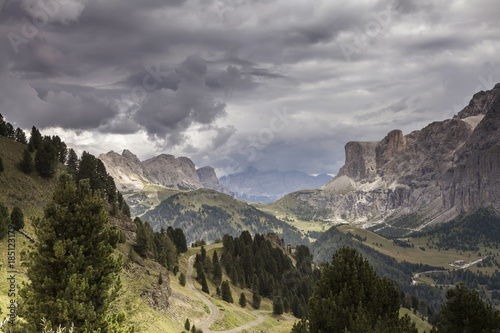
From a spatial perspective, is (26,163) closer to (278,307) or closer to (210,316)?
(210,316)

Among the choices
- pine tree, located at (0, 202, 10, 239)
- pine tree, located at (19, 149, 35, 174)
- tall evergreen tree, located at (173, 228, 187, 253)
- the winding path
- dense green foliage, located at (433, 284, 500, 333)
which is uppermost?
pine tree, located at (19, 149, 35, 174)

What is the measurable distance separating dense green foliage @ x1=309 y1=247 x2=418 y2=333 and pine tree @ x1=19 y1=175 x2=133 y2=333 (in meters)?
22.6

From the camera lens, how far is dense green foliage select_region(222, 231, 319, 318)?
126 m

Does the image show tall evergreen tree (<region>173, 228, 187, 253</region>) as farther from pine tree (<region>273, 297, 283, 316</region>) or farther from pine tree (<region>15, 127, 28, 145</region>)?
pine tree (<region>15, 127, 28, 145</region>)

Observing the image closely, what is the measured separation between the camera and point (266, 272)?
450 ft

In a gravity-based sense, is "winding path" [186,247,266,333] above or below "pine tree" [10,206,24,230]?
below

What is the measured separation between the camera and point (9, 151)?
Answer: 247 ft

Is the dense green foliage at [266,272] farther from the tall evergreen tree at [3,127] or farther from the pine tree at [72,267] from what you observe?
the pine tree at [72,267]

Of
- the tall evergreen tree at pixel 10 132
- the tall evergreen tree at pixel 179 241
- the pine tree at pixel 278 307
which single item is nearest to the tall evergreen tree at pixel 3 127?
the tall evergreen tree at pixel 10 132

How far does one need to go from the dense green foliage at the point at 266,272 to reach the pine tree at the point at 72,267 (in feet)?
320

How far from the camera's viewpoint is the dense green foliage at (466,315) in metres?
30.9

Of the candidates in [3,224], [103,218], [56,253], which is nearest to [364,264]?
[103,218]

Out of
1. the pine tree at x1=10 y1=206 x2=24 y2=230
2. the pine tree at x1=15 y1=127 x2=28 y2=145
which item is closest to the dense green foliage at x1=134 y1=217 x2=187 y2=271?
the pine tree at x1=10 y1=206 x2=24 y2=230

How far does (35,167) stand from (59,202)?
210 ft
